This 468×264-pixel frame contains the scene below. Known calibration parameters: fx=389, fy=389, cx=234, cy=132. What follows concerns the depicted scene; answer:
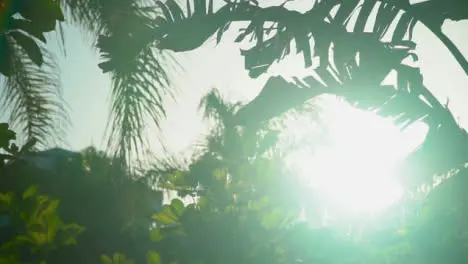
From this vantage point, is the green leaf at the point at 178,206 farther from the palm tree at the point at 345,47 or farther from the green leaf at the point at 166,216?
the palm tree at the point at 345,47

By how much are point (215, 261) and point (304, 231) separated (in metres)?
0.24

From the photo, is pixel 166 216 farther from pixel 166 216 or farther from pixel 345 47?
pixel 345 47

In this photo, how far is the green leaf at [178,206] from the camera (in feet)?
3.18

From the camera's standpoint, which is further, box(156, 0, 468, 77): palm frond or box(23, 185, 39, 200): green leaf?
box(156, 0, 468, 77): palm frond

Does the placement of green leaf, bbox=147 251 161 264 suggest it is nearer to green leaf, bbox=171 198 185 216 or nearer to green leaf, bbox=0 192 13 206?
green leaf, bbox=171 198 185 216

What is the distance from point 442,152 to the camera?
1880 millimetres

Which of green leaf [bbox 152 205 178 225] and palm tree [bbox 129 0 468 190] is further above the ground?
palm tree [bbox 129 0 468 190]

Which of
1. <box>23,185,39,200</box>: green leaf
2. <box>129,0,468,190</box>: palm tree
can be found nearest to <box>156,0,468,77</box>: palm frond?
<box>129,0,468,190</box>: palm tree

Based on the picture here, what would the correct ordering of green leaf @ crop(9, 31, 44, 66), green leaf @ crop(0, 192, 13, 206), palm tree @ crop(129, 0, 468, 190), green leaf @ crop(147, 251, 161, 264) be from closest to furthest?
1. green leaf @ crop(9, 31, 44, 66)
2. green leaf @ crop(147, 251, 161, 264)
3. green leaf @ crop(0, 192, 13, 206)
4. palm tree @ crop(129, 0, 468, 190)

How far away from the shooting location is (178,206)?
976 millimetres

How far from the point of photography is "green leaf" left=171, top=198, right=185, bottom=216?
970mm

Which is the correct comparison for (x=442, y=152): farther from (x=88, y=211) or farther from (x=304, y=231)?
(x=88, y=211)

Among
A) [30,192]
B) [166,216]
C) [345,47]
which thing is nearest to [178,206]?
[166,216]

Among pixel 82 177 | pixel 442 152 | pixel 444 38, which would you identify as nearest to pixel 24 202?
pixel 442 152
